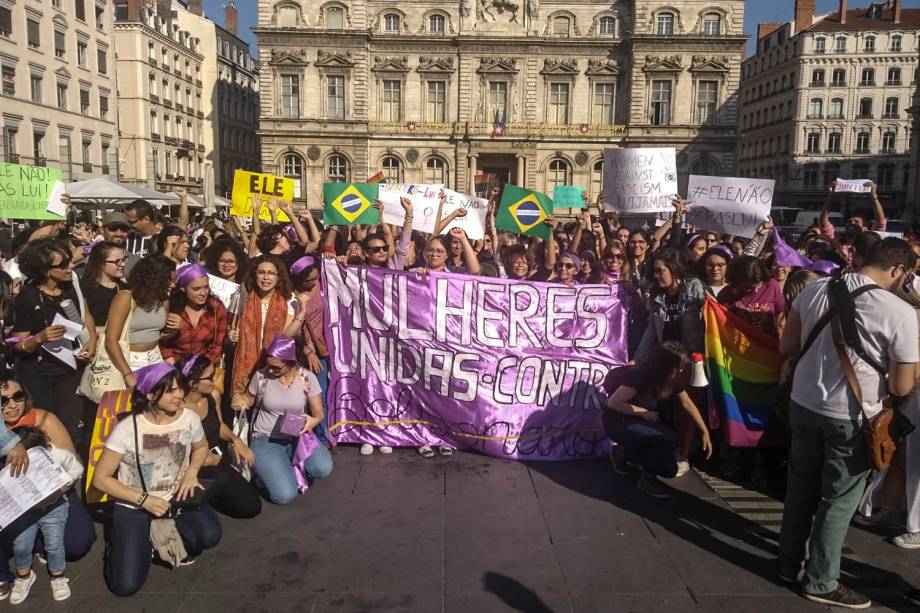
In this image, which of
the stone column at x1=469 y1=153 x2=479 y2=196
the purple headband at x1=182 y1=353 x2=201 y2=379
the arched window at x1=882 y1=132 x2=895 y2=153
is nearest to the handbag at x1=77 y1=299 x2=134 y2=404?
the purple headband at x1=182 y1=353 x2=201 y2=379

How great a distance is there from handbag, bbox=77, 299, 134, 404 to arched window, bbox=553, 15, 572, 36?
39883 mm

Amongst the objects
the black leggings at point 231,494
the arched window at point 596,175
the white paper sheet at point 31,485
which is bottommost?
the black leggings at point 231,494

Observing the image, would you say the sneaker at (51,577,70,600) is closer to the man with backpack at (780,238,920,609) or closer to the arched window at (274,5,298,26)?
the man with backpack at (780,238,920,609)

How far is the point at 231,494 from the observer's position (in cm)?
463

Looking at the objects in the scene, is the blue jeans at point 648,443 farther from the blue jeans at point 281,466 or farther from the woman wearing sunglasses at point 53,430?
the woman wearing sunglasses at point 53,430

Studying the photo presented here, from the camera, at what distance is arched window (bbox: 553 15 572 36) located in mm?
40656

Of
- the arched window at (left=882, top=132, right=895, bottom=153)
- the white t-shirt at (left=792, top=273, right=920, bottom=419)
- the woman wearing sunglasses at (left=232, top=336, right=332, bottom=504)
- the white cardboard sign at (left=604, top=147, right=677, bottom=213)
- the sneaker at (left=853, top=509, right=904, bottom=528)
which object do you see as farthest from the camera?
the arched window at (left=882, top=132, right=895, bottom=153)

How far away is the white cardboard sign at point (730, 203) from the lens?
8641mm

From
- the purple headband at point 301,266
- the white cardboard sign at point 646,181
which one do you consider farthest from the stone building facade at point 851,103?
the purple headband at point 301,266

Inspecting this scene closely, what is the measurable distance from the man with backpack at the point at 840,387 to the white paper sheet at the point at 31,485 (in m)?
4.17

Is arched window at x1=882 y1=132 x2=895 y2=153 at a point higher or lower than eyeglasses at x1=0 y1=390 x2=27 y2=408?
higher

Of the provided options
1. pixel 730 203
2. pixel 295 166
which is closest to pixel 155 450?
pixel 730 203

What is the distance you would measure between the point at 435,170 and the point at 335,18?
10391mm

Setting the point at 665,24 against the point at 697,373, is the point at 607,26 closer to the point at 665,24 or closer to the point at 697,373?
the point at 665,24
